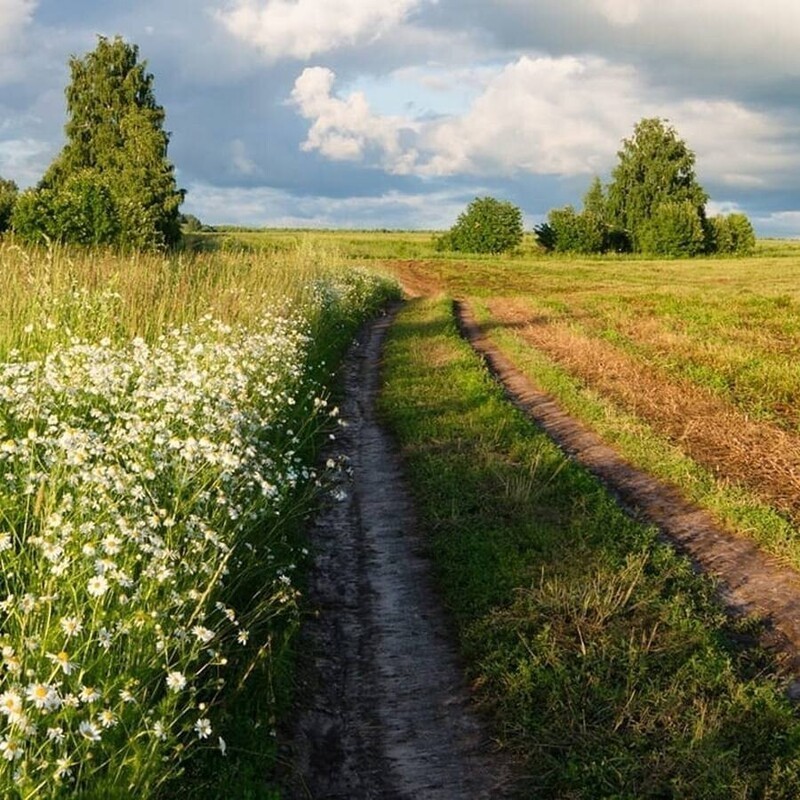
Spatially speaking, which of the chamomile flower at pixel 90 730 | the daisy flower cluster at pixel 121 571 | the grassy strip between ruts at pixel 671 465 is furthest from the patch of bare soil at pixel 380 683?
the grassy strip between ruts at pixel 671 465

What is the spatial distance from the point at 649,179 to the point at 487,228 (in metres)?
20.8

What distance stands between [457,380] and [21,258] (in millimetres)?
6950

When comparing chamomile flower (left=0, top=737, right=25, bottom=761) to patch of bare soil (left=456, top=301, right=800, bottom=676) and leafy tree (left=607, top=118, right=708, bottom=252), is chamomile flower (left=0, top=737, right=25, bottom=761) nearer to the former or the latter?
patch of bare soil (left=456, top=301, right=800, bottom=676)

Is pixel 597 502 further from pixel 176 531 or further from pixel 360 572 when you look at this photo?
pixel 176 531

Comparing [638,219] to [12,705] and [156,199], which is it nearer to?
[156,199]

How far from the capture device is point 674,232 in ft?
295

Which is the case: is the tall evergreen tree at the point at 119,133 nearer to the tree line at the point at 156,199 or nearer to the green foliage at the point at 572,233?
the tree line at the point at 156,199

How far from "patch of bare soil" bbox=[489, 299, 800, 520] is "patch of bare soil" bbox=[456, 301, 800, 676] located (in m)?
0.34

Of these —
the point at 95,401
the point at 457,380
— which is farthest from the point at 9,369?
the point at 457,380

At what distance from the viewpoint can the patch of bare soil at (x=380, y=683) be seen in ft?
15.9

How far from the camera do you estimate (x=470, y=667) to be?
5906mm

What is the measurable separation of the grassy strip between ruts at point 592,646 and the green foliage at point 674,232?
85.1m

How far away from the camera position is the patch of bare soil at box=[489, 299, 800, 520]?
10086 millimetres

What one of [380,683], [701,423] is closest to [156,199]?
[701,423]
